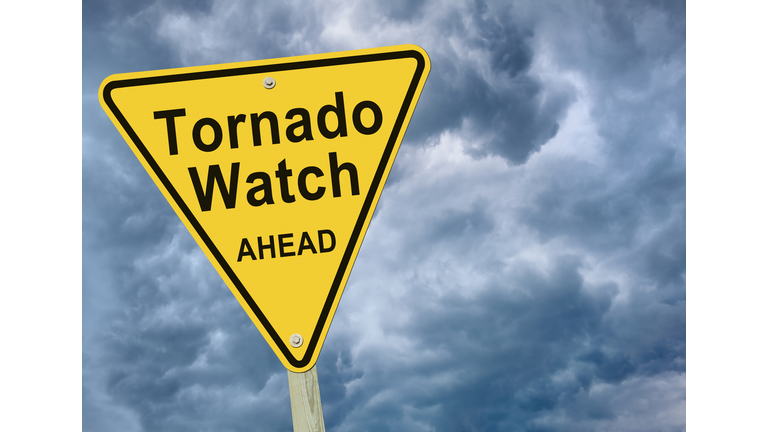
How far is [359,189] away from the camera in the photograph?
1.90m

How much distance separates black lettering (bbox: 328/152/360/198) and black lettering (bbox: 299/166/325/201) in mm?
62

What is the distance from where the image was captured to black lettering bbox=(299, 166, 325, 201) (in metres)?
1.89

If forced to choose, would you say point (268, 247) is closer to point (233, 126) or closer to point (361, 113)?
point (233, 126)

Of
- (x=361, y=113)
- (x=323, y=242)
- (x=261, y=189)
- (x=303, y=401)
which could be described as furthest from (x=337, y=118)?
(x=303, y=401)

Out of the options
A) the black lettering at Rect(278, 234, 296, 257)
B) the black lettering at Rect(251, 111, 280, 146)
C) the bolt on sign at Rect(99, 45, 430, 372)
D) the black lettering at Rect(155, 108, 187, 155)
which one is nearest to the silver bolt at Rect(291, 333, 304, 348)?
the bolt on sign at Rect(99, 45, 430, 372)

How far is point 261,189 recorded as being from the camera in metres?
1.89

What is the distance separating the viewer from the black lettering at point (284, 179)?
6.18 ft

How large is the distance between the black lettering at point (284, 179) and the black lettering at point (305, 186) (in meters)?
0.06

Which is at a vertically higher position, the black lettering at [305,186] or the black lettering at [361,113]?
the black lettering at [361,113]

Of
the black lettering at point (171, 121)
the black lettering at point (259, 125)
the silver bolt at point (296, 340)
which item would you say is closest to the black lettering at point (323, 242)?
the silver bolt at point (296, 340)

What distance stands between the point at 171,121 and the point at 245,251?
0.81 meters

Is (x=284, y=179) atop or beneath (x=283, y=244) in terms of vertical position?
atop

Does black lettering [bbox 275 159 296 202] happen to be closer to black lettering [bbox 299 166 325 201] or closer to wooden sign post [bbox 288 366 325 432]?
black lettering [bbox 299 166 325 201]

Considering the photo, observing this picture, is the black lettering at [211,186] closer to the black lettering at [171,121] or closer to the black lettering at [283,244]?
the black lettering at [171,121]
